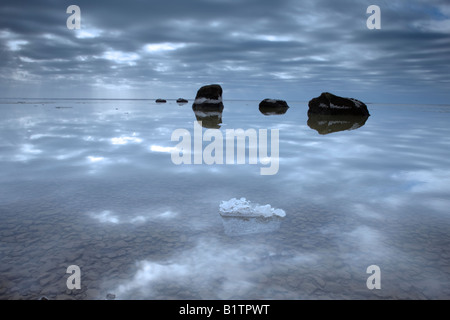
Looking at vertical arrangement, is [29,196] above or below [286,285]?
above

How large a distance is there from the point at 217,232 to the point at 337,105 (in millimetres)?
32723

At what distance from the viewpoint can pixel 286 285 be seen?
11.0 feet

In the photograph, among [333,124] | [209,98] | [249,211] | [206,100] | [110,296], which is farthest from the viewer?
[206,100]

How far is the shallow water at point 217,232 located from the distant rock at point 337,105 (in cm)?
2613

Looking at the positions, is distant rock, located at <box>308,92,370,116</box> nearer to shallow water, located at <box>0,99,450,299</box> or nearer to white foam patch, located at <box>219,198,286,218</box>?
shallow water, located at <box>0,99,450,299</box>

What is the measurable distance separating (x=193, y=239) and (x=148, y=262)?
2.69 ft

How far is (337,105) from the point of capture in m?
34.0

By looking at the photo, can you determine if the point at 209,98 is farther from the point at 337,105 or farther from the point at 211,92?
the point at 337,105

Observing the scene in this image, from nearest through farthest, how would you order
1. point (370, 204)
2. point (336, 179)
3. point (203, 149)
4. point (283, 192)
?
point (370, 204)
point (283, 192)
point (336, 179)
point (203, 149)

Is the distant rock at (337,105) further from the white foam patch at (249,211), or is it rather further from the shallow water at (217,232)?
the white foam patch at (249,211)

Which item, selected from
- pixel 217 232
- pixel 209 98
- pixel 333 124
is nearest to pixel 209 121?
pixel 333 124
